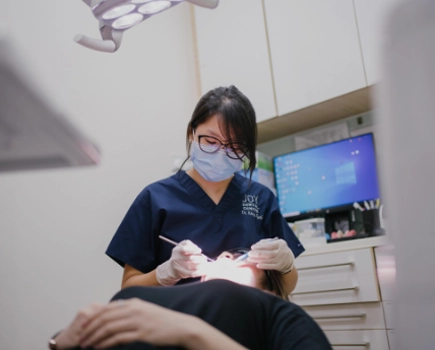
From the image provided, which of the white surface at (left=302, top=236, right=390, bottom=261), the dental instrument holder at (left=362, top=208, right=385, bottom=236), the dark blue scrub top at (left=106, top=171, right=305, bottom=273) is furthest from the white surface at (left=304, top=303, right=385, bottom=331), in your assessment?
the dark blue scrub top at (left=106, top=171, right=305, bottom=273)

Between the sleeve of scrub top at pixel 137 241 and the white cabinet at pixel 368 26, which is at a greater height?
the white cabinet at pixel 368 26

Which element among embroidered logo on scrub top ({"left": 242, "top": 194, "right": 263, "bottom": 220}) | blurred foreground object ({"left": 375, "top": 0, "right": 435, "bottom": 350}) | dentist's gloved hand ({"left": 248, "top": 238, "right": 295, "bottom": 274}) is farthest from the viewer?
embroidered logo on scrub top ({"left": 242, "top": 194, "right": 263, "bottom": 220})

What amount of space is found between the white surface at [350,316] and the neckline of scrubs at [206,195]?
840mm

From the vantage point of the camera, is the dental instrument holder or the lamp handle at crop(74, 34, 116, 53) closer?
the lamp handle at crop(74, 34, 116, 53)

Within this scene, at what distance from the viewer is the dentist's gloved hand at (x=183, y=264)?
4.38 ft

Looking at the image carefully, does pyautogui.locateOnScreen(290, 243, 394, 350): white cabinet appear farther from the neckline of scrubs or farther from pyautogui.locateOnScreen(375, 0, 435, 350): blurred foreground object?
pyautogui.locateOnScreen(375, 0, 435, 350): blurred foreground object

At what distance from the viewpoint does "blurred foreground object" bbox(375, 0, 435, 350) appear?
0.62 meters

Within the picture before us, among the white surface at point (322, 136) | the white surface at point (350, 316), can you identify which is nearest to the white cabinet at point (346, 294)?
the white surface at point (350, 316)

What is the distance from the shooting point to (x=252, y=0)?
2871mm

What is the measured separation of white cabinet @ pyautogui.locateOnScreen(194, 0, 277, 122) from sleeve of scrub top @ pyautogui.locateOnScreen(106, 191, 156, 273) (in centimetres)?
135

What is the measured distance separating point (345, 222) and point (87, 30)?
1.73m

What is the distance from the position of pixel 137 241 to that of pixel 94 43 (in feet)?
2.10

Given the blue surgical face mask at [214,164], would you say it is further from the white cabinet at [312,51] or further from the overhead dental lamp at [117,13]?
the white cabinet at [312,51]

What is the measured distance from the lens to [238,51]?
9.43 ft
